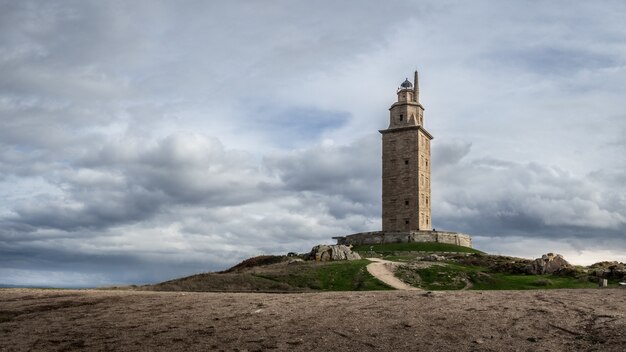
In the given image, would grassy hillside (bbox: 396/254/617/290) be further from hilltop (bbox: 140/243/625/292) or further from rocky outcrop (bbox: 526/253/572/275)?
rocky outcrop (bbox: 526/253/572/275)

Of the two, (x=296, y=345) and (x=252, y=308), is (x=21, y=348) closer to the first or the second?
(x=252, y=308)

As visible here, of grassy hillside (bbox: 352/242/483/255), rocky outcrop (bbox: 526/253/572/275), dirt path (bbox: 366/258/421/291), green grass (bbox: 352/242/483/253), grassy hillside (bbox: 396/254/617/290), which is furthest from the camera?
green grass (bbox: 352/242/483/253)

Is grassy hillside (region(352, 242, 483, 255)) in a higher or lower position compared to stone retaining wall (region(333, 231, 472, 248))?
lower

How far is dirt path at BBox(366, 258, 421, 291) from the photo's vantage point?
3722cm

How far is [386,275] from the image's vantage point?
41.0 meters

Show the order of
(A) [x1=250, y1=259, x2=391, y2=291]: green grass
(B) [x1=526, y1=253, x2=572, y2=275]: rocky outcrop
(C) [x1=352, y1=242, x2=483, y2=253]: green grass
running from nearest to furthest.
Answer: (A) [x1=250, y1=259, x2=391, y2=291]: green grass < (B) [x1=526, y1=253, x2=572, y2=275]: rocky outcrop < (C) [x1=352, y1=242, x2=483, y2=253]: green grass

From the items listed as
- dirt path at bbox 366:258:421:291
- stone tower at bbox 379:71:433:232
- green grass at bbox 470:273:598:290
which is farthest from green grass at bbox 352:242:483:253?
green grass at bbox 470:273:598:290

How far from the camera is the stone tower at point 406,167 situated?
8556 cm

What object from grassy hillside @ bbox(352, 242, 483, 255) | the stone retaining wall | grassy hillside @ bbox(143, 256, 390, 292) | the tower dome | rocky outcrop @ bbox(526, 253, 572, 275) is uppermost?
the tower dome

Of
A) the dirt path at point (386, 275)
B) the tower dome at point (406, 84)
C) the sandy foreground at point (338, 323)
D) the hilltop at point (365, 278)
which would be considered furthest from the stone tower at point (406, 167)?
the sandy foreground at point (338, 323)

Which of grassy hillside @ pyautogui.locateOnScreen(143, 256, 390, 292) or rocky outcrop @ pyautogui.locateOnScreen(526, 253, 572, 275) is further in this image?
rocky outcrop @ pyautogui.locateOnScreen(526, 253, 572, 275)

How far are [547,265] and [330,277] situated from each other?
17493 millimetres

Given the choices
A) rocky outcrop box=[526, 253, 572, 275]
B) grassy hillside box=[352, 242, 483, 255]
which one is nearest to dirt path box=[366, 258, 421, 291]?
rocky outcrop box=[526, 253, 572, 275]

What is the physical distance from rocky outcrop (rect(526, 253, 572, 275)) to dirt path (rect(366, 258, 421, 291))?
10965mm
